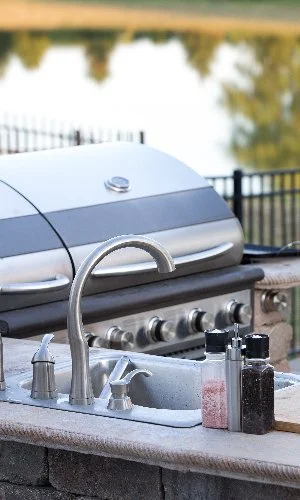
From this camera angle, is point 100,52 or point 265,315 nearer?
point 265,315

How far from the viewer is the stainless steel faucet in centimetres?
352

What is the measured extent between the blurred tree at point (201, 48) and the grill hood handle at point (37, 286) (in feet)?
110

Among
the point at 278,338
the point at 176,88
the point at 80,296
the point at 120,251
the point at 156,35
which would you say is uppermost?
the point at 80,296

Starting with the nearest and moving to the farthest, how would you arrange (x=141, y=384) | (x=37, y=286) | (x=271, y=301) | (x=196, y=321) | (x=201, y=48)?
(x=141, y=384) < (x=37, y=286) < (x=196, y=321) < (x=271, y=301) < (x=201, y=48)

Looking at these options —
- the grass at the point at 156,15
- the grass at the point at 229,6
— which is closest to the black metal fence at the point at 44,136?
the grass at the point at 156,15

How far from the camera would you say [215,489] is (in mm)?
3203

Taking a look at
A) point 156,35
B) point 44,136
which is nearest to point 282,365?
point 44,136

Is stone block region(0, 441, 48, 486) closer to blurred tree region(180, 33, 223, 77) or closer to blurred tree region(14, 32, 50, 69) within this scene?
blurred tree region(180, 33, 223, 77)

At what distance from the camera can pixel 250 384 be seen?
10.6ft

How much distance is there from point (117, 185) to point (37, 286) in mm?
886

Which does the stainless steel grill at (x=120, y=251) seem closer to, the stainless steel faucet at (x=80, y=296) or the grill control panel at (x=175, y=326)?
the grill control panel at (x=175, y=326)

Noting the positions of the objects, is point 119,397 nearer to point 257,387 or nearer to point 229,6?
point 257,387

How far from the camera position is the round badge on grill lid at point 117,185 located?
18.1 feet

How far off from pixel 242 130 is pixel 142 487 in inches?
1109
